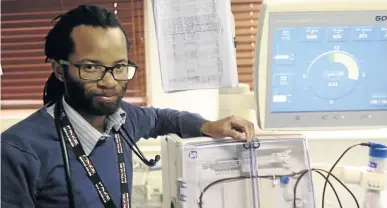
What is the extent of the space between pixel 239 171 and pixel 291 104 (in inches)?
10.1

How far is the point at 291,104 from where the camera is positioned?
4.07 feet

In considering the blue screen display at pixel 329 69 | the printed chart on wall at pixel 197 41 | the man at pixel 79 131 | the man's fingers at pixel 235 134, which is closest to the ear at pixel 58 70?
the man at pixel 79 131

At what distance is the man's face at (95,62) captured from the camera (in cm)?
108

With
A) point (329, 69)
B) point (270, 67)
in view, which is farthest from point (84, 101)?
point (329, 69)

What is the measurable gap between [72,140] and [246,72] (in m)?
1.20

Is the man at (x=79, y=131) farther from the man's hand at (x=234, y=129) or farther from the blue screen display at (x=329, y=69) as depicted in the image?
the blue screen display at (x=329, y=69)

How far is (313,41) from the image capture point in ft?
4.01

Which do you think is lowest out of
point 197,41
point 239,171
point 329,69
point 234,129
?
point 239,171

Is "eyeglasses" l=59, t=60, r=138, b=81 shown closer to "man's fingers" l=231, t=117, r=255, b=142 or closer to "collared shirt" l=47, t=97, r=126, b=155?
A: "collared shirt" l=47, t=97, r=126, b=155

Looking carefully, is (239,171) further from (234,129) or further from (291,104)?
(291,104)

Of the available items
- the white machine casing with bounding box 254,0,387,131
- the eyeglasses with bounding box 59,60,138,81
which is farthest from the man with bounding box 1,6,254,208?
the white machine casing with bounding box 254,0,387,131

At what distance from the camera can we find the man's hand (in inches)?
45.0

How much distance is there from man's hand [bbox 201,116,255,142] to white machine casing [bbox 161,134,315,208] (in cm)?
2

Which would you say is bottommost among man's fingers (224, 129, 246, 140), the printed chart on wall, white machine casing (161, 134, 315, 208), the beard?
white machine casing (161, 134, 315, 208)
